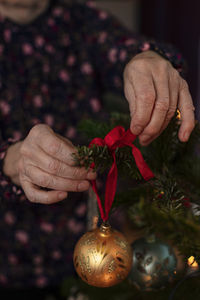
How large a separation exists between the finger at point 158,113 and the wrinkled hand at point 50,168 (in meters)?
0.08

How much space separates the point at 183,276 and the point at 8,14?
696mm

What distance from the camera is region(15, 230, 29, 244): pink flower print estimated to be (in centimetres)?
79

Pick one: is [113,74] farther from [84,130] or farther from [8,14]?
[84,130]

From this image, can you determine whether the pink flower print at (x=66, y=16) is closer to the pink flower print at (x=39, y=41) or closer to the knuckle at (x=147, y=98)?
the pink flower print at (x=39, y=41)

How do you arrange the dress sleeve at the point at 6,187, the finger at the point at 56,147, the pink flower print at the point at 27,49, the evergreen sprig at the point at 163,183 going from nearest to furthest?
the evergreen sprig at the point at 163,183, the finger at the point at 56,147, the dress sleeve at the point at 6,187, the pink flower print at the point at 27,49

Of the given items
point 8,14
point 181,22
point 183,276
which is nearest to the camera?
point 183,276

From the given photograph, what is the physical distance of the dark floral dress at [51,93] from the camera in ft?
2.44

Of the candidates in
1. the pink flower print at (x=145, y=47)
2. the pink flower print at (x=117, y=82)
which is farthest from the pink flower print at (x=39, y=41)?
the pink flower print at (x=145, y=47)

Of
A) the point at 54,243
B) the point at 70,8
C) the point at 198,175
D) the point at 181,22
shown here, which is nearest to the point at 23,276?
the point at 54,243

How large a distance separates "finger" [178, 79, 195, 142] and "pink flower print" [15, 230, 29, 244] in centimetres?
60

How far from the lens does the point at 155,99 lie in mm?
363

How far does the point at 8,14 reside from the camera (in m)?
0.73

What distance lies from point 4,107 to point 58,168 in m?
0.44

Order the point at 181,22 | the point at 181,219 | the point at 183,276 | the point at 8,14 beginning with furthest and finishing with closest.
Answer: the point at 181,22 → the point at 8,14 → the point at 183,276 → the point at 181,219
